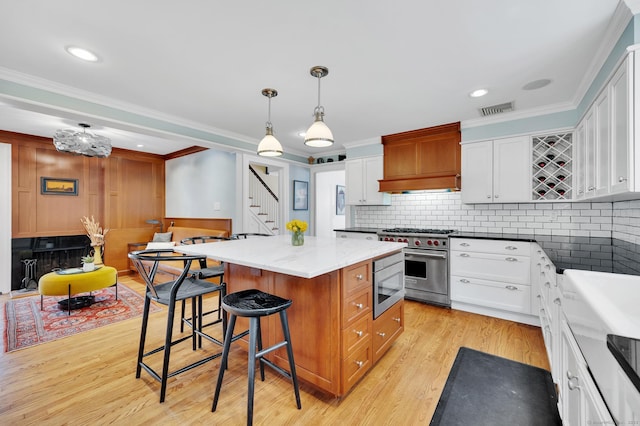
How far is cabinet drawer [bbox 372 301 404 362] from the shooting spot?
220 cm

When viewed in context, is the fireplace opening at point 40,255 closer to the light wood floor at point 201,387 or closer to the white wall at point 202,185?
the white wall at point 202,185

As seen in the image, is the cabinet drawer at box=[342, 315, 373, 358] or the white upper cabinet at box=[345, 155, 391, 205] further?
the white upper cabinet at box=[345, 155, 391, 205]

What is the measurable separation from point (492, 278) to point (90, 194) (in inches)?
275

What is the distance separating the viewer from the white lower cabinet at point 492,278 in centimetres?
307

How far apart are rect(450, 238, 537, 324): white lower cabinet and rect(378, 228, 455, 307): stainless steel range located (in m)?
0.10

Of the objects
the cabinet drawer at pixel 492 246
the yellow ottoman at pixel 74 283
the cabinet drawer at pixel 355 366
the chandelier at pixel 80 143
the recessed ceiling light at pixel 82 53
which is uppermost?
the recessed ceiling light at pixel 82 53

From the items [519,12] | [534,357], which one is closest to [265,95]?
[519,12]

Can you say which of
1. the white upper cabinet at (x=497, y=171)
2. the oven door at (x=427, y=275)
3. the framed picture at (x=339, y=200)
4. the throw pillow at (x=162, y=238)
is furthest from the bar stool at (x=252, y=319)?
the framed picture at (x=339, y=200)

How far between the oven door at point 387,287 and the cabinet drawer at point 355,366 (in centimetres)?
28

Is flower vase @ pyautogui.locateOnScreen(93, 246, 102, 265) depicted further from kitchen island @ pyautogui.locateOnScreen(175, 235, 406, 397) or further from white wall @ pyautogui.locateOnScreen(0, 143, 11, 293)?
kitchen island @ pyautogui.locateOnScreen(175, 235, 406, 397)

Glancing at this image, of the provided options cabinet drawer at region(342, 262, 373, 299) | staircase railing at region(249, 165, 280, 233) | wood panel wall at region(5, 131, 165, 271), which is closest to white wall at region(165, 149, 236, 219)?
wood panel wall at region(5, 131, 165, 271)

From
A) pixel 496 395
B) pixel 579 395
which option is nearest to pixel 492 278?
pixel 496 395

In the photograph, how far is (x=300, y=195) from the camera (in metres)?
5.75

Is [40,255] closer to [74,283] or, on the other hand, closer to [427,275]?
[74,283]
